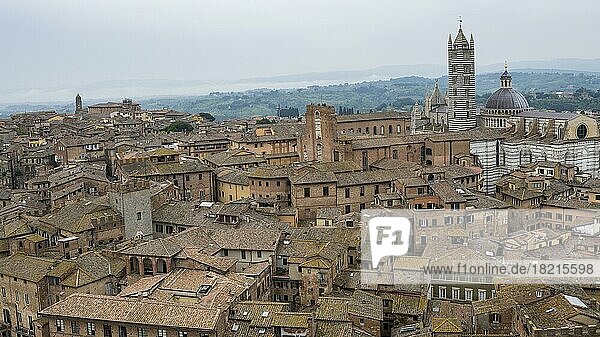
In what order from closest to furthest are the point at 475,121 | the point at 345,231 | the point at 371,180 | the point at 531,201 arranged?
the point at 345,231, the point at 531,201, the point at 371,180, the point at 475,121

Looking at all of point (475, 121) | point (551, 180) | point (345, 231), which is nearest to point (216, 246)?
point (345, 231)

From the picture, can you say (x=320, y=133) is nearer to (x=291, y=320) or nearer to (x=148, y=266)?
(x=148, y=266)

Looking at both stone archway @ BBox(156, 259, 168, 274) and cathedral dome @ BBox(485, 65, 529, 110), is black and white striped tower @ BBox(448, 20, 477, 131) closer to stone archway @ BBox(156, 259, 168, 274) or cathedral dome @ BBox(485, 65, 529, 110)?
cathedral dome @ BBox(485, 65, 529, 110)

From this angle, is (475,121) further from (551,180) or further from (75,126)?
(75,126)

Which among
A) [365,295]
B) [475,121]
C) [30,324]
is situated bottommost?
[30,324]

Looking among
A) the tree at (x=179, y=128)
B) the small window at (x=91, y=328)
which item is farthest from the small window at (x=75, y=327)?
the tree at (x=179, y=128)

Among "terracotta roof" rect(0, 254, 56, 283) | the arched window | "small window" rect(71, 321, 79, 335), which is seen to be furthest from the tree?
"small window" rect(71, 321, 79, 335)

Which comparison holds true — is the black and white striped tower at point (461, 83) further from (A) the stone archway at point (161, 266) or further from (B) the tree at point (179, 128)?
(A) the stone archway at point (161, 266)

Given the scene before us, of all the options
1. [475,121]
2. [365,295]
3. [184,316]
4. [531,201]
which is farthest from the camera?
[475,121]
